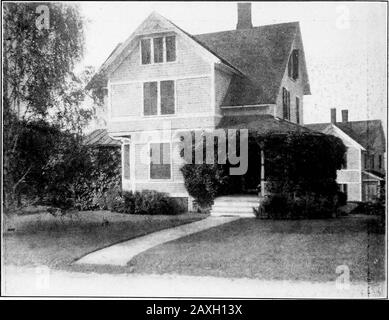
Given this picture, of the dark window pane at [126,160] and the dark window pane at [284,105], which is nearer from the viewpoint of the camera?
the dark window pane at [126,160]

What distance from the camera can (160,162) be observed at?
8555mm

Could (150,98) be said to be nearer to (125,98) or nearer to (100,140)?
(125,98)

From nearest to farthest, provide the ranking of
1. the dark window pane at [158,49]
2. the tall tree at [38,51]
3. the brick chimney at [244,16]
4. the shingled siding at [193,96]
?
the brick chimney at [244,16] < the tall tree at [38,51] < the shingled siding at [193,96] < the dark window pane at [158,49]

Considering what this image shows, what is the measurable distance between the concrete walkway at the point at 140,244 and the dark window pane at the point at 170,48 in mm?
3404

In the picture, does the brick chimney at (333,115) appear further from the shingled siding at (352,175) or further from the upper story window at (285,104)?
the upper story window at (285,104)

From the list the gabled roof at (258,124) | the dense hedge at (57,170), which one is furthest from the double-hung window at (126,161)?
the gabled roof at (258,124)

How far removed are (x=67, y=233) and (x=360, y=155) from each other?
567cm

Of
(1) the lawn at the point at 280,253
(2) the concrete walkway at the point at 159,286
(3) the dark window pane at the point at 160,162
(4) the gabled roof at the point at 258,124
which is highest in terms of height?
(4) the gabled roof at the point at 258,124

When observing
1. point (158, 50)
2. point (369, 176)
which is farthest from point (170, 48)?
point (369, 176)

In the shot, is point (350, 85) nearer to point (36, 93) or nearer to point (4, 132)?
point (36, 93)

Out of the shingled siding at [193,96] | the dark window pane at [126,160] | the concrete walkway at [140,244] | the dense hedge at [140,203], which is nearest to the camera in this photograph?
the concrete walkway at [140,244]

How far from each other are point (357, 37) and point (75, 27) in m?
5.06

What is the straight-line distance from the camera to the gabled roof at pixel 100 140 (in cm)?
897

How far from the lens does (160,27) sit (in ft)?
28.1
